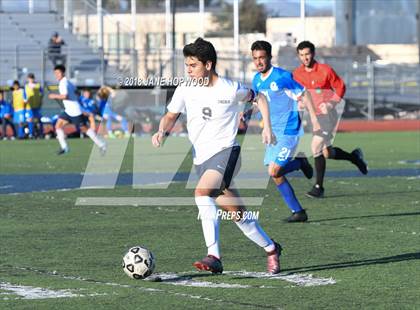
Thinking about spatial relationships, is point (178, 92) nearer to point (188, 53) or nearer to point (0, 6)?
point (188, 53)

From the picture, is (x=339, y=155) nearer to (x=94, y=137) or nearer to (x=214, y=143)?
(x=214, y=143)

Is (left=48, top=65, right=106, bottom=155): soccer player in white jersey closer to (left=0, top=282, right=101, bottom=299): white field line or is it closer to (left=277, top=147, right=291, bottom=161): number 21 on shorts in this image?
(left=277, top=147, right=291, bottom=161): number 21 on shorts

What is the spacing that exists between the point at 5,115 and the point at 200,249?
25418 millimetres

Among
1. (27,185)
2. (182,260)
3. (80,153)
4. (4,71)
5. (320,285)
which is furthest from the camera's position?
(4,71)

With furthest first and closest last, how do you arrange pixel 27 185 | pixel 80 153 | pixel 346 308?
pixel 80 153, pixel 27 185, pixel 346 308

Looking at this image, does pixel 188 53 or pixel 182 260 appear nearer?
pixel 188 53

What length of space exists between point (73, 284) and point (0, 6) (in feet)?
129

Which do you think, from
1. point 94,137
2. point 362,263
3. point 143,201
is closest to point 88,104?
point 94,137

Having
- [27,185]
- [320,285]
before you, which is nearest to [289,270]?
[320,285]

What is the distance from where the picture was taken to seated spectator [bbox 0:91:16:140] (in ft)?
117

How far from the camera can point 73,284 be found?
29.5ft

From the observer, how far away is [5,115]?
1401 inches

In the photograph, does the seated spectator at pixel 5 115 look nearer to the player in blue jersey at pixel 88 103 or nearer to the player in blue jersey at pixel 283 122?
the player in blue jersey at pixel 88 103

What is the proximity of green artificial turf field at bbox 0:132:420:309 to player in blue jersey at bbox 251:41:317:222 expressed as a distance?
0.40 meters
